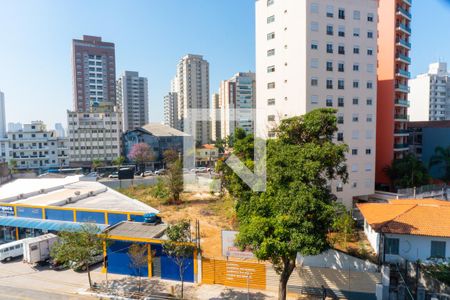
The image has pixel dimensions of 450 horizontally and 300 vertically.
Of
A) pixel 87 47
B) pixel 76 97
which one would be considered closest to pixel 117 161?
pixel 76 97

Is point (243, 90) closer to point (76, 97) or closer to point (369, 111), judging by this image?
point (76, 97)

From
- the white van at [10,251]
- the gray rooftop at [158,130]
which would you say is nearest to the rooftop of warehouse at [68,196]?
the white van at [10,251]

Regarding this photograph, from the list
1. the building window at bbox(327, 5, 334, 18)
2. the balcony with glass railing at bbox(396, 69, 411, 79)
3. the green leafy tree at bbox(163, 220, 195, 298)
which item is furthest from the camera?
the balcony with glass railing at bbox(396, 69, 411, 79)

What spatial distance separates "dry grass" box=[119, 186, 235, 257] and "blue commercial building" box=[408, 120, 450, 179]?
2598 cm

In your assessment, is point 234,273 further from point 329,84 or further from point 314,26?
point 314,26

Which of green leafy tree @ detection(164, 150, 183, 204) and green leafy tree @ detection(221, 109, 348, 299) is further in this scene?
green leafy tree @ detection(164, 150, 183, 204)

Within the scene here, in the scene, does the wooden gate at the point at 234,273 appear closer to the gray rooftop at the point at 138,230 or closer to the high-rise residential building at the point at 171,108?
the gray rooftop at the point at 138,230

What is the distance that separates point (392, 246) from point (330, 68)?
656 inches

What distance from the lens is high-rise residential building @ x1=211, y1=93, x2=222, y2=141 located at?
220 feet

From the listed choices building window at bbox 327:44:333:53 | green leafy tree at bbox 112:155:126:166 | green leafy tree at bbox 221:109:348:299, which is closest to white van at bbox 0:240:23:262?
green leafy tree at bbox 221:109:348:299

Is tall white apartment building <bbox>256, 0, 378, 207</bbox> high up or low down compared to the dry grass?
up

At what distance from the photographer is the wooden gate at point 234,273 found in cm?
1411

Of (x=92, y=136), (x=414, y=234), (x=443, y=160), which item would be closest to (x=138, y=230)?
(x=414, y=234)

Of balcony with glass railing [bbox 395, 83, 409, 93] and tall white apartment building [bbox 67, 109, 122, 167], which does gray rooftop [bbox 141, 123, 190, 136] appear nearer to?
tall white apartment building [bbox 67, 109, 122, 167]
